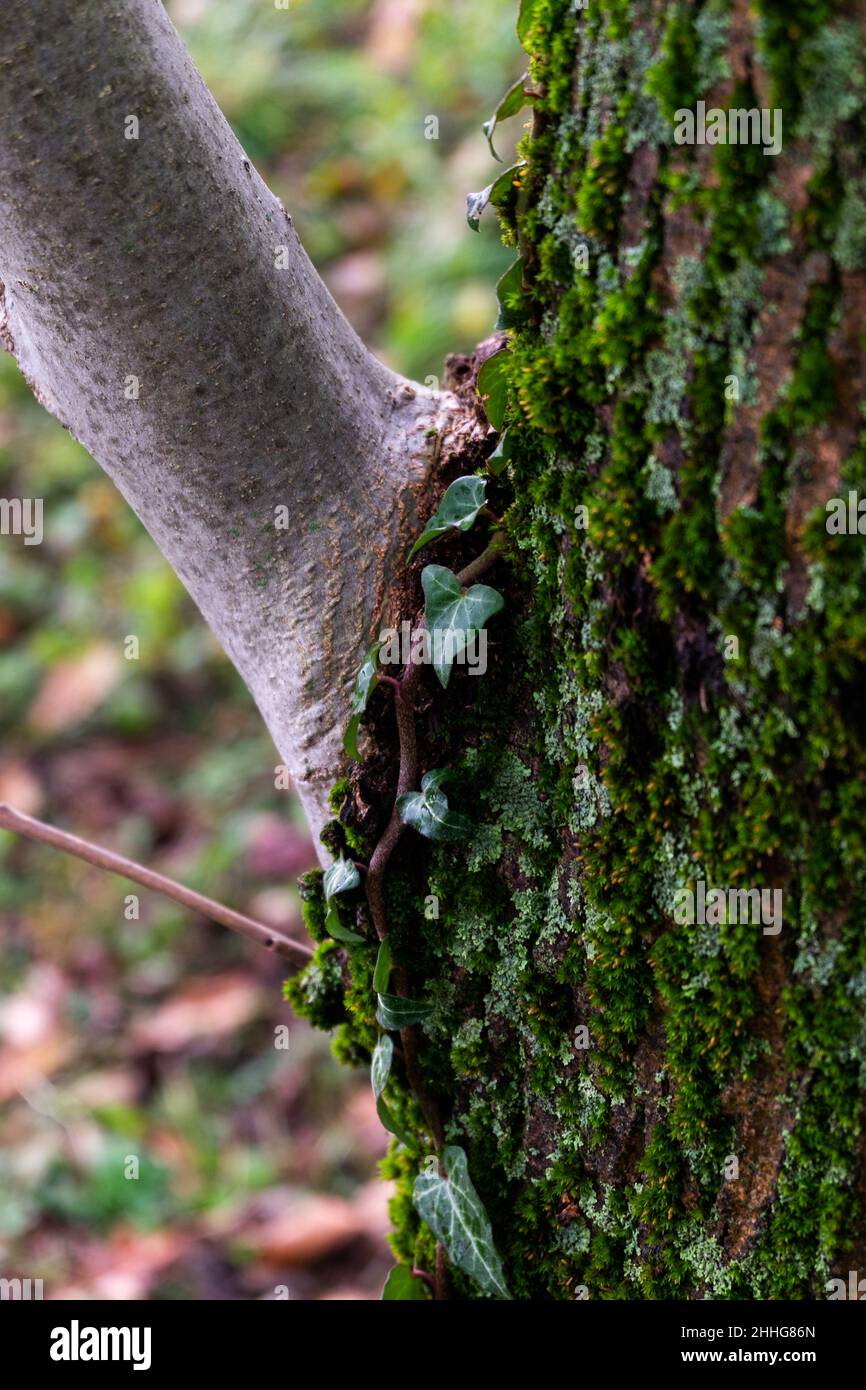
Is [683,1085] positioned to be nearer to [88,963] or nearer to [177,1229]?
[177,1229]

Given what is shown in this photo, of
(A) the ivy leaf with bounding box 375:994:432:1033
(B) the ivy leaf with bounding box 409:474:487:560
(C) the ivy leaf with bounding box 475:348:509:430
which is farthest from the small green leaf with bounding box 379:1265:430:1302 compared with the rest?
(C) the ivy leaf with bounding box 475:348:509:430

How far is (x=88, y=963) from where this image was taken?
330 cm

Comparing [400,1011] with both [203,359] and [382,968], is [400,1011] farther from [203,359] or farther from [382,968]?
[203,359]

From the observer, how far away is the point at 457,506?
106cm

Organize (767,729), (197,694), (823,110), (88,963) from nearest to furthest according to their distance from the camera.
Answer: (823,110)
(767,729)
(88,963)
(197,694)

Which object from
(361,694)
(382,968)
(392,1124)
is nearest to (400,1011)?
(382,968)

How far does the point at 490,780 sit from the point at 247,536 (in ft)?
1.08

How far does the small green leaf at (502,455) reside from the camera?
3.31 feet

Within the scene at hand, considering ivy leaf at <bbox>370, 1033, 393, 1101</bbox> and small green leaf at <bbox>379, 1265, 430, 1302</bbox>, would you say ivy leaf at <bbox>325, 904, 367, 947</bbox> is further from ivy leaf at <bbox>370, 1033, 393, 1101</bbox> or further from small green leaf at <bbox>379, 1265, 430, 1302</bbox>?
small green leaf at <bbox>379, 1265, 430, 1302</bbox>

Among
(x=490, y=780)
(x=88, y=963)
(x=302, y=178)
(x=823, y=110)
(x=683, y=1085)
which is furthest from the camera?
(x=302, y=178)

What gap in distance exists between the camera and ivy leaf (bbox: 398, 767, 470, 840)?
40.8 inches

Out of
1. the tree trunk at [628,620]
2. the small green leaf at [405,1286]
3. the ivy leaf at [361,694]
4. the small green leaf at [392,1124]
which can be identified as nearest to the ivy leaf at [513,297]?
the tree trunk at [628,620]

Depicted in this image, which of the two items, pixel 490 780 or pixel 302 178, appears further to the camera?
pixel 302 178
